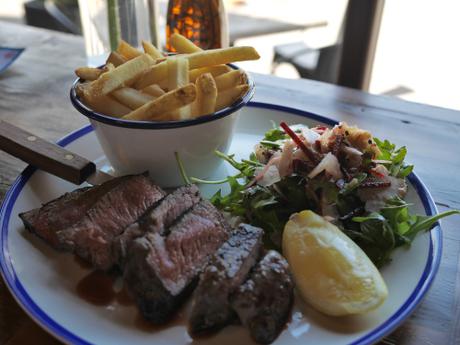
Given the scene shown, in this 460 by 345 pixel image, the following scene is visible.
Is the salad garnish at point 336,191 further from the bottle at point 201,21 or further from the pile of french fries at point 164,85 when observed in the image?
the bottle at point 201,21

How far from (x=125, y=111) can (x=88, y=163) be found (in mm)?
233

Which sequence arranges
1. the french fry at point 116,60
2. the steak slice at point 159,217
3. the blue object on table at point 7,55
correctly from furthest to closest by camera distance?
the blue object on table at point 7,55 < the french fry at point 116,60 < the steak slice at point 159,217

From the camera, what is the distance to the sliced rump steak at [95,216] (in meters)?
1.37

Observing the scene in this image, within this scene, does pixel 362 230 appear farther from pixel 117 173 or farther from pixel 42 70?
pixel 42 70

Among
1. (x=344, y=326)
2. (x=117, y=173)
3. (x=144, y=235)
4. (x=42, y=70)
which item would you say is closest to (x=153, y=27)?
(x=42, y=70)

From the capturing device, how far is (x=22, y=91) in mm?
2736

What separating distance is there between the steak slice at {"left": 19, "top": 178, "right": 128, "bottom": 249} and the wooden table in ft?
0.66

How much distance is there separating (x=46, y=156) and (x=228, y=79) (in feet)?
2.36

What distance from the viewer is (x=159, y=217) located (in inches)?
54.4

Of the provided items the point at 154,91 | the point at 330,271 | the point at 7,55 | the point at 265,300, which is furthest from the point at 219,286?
the point at 7,55

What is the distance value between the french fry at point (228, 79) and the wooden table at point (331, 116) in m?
0.88

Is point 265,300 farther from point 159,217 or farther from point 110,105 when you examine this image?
point 110,105

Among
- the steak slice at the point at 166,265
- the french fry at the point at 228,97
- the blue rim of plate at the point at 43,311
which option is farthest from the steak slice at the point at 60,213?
the french fry at the point at 228,97

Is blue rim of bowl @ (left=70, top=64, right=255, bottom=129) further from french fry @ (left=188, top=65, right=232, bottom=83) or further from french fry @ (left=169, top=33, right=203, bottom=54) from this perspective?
french fry @ (left=169, top=33, right=203, bottom=54)
